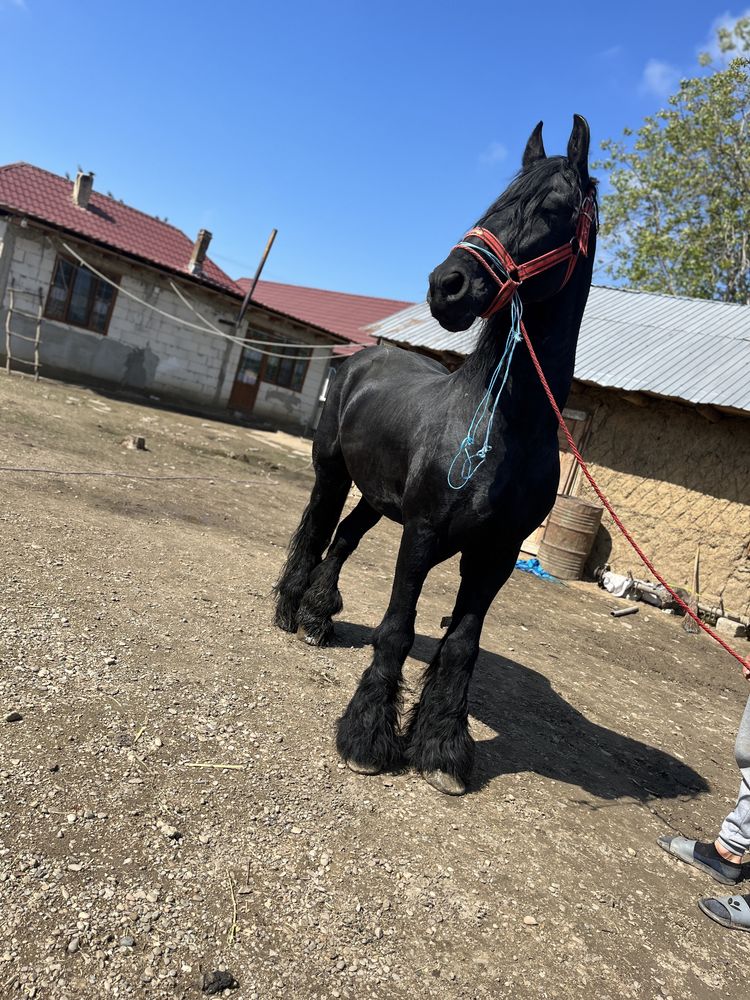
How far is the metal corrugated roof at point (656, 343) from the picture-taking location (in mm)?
8938

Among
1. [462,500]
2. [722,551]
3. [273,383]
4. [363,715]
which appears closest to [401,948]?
[363,715]

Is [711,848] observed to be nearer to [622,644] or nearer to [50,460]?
[622,644]

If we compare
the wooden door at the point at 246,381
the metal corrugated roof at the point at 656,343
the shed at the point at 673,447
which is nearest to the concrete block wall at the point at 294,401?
the wooden door at the point at 246,381

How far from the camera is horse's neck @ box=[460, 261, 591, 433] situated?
9.18 feet

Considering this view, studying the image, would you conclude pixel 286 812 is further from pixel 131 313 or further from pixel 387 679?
pixel 131 313

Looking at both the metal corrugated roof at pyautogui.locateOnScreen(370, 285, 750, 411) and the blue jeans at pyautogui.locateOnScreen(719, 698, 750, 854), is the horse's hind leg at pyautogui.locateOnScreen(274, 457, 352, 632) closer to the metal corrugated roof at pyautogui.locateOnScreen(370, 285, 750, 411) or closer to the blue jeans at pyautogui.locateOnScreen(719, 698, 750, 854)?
the blue jeans at pyautogui.locateOnScreen(719, 698, 750, 854)

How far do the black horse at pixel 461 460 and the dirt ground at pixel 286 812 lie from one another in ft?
0.84

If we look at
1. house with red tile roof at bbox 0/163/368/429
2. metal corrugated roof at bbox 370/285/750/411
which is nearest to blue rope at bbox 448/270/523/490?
metal corrugated roof at bbox 370/285/750/411

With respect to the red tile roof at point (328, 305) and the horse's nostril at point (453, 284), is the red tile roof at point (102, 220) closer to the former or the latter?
the red tile roof at point (328, 305)

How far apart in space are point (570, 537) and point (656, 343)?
389 centimetres

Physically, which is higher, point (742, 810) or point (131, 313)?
point (131, 313)

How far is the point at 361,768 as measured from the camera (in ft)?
9.77

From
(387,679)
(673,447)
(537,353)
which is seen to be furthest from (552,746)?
(673,447)

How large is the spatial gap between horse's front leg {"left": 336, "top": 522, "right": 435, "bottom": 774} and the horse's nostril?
1028mm
